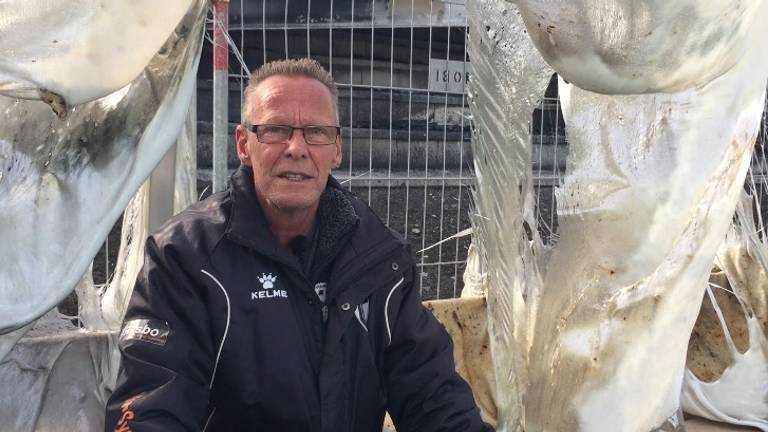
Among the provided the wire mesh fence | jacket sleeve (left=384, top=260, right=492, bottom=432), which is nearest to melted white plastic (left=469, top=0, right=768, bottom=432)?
jacket sleeve (left=384, top=260, right=492, bottom=432)

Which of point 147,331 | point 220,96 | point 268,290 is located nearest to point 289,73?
point 268,290

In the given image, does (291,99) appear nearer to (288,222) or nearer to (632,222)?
(288,222)

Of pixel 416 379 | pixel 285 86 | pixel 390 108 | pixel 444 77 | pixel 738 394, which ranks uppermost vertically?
pixel 444 77

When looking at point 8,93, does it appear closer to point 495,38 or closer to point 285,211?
point 285,211

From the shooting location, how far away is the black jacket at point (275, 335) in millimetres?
1308

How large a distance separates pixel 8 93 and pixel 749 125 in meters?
0.87

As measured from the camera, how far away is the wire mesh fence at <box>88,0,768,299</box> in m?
3.88

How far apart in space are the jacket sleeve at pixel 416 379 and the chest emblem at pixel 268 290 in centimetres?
18

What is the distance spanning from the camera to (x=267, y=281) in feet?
4.55

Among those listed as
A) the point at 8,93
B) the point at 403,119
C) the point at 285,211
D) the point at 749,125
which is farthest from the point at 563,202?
the point at 403,119

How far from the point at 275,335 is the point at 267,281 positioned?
8 cm

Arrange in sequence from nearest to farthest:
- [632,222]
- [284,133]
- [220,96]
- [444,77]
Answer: [632,222] < [284,133] < [220,96] < [444,77]

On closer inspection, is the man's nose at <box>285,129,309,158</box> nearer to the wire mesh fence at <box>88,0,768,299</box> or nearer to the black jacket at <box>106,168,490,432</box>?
the black jacket at <box>106,168,490,432</box>

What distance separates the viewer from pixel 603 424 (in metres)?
1.23
